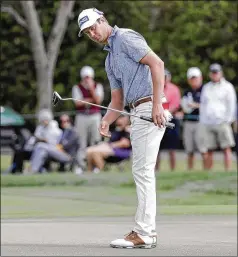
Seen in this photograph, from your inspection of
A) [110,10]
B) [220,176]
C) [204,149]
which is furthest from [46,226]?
[110,10]

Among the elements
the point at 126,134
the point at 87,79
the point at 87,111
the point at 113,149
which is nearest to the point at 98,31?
the point at 126,134

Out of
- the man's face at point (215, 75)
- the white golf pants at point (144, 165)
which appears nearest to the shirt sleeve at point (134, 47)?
the white golf pants at point (144, 165)

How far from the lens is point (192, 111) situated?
2361 cm

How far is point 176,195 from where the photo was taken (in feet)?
57.0

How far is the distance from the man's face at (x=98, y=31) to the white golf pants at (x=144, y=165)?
66 cm

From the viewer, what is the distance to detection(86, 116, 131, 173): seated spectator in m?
23.5

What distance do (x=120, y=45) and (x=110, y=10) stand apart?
921 inches

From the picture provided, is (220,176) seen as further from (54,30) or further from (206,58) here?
(206,58)

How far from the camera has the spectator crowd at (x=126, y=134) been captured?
22.0 metres

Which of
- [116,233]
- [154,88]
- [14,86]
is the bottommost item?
[116,233]

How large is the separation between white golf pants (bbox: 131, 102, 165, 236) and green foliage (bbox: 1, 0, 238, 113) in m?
27.7

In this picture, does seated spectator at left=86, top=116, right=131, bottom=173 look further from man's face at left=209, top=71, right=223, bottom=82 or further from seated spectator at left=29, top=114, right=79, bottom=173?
man's face at left=209, top=71, right=223, bottom=82

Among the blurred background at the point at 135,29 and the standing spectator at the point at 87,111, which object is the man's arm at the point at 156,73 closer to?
the standing spectator at the point at 87,111

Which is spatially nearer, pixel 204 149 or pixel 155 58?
pixel 155 58
